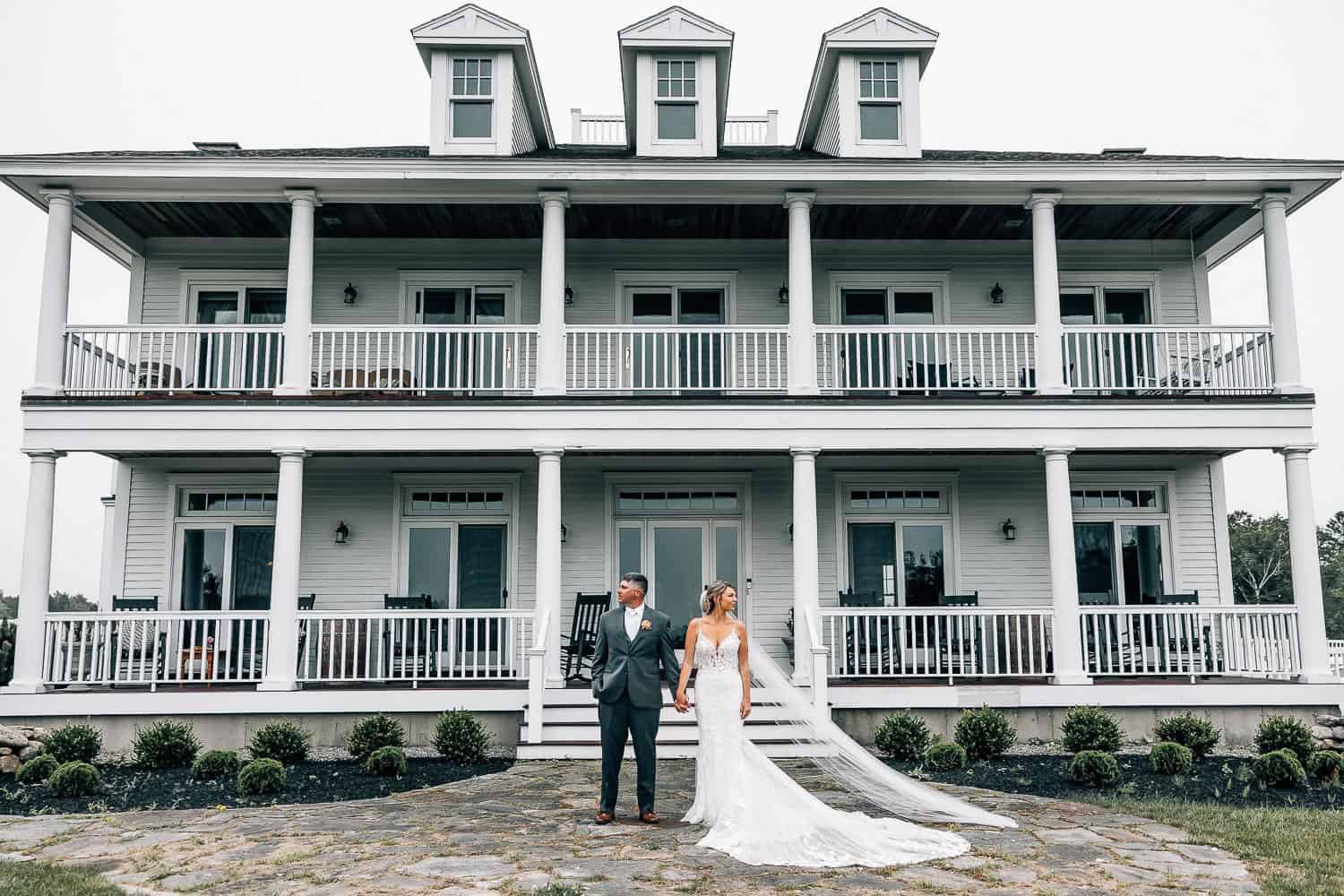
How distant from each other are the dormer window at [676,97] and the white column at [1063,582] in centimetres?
679

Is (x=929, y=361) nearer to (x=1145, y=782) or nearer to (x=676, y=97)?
(x=676, y=97)

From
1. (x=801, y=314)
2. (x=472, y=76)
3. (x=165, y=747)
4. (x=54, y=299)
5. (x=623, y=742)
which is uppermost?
(x=472, y=76)

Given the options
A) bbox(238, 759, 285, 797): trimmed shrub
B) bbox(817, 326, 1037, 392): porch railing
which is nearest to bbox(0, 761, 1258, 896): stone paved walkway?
bbox(238, 759, 285, 797): trimmed shrub

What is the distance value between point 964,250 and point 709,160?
15.1 feet

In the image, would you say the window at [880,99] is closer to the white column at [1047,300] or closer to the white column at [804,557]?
the white column at [1047,300]

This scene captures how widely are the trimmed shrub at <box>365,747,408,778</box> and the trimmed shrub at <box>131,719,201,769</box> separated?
88.1 inches

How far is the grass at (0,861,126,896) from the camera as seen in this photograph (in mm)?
6223

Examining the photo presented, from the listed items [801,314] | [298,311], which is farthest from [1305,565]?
[298,311]

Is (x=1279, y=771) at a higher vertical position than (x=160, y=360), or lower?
lower

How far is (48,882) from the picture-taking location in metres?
6.48

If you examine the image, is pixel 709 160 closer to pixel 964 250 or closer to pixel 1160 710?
pixel 964 250

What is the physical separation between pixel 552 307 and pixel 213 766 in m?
6.25

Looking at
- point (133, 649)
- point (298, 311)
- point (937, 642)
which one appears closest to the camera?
point (937, 642)

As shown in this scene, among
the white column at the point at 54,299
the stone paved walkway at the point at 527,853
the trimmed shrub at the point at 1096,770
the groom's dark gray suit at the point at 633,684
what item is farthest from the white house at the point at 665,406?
the groom's dark gray suit at the point at 633,684
